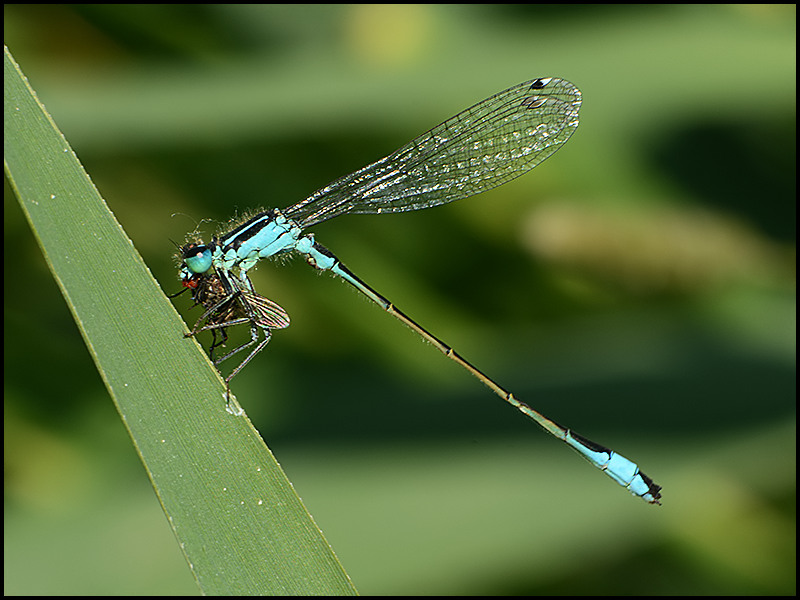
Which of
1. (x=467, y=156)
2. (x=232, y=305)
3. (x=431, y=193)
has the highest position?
(x=467, y=156)

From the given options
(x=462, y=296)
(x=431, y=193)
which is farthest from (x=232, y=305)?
(x=462, y=296)

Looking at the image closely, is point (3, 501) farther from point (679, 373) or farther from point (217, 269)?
point (679, 373)

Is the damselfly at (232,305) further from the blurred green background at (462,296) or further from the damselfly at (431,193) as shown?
the blurred green background at (462,296)

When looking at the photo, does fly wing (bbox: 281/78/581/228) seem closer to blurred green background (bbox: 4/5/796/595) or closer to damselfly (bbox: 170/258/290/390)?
blurred green background (bbox: 4/5/796/595)

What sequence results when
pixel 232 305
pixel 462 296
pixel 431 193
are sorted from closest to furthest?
pixel 232 305, pixel 431 193, pixel 462 296

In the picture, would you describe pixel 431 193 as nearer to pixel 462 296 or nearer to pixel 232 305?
pixel 462 296

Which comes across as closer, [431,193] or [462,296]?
[431,193]
